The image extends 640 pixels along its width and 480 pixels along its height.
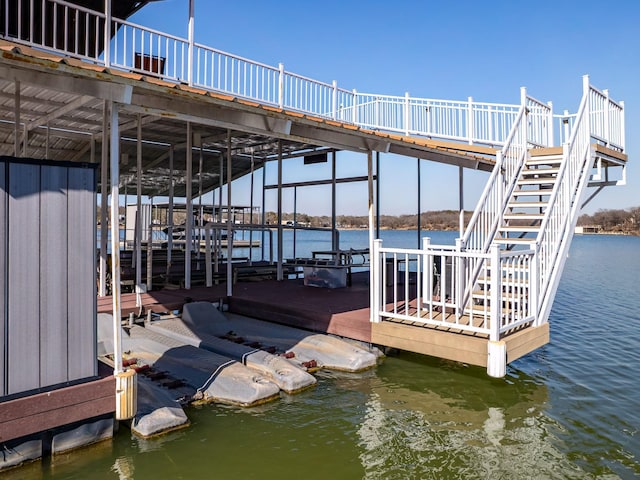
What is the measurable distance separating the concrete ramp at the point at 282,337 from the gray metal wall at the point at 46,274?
3017mm

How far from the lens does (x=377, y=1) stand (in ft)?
51.7

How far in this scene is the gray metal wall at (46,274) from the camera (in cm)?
350

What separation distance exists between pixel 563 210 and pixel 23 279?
656 centimetres

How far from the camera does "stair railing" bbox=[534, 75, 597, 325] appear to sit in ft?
19.4

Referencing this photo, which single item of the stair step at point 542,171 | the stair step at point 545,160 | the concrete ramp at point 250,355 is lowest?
the concrete ramp at point 250,355

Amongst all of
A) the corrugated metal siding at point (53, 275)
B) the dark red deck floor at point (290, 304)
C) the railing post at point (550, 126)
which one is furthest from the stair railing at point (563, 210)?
the corrugated metal siding at point (53, 275)

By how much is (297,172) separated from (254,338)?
732 cm

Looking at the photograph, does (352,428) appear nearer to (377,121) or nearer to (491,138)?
(491,138)

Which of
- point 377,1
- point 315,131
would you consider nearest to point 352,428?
point 315,131

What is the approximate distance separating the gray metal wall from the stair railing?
4851 millimetres

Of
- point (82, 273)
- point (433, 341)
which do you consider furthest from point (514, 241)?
point (82, 273)

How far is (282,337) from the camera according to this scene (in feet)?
22.3

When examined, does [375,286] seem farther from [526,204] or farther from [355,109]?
[355,109]

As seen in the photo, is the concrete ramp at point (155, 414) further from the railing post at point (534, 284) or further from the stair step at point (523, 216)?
the stair step at point (523, 216)
